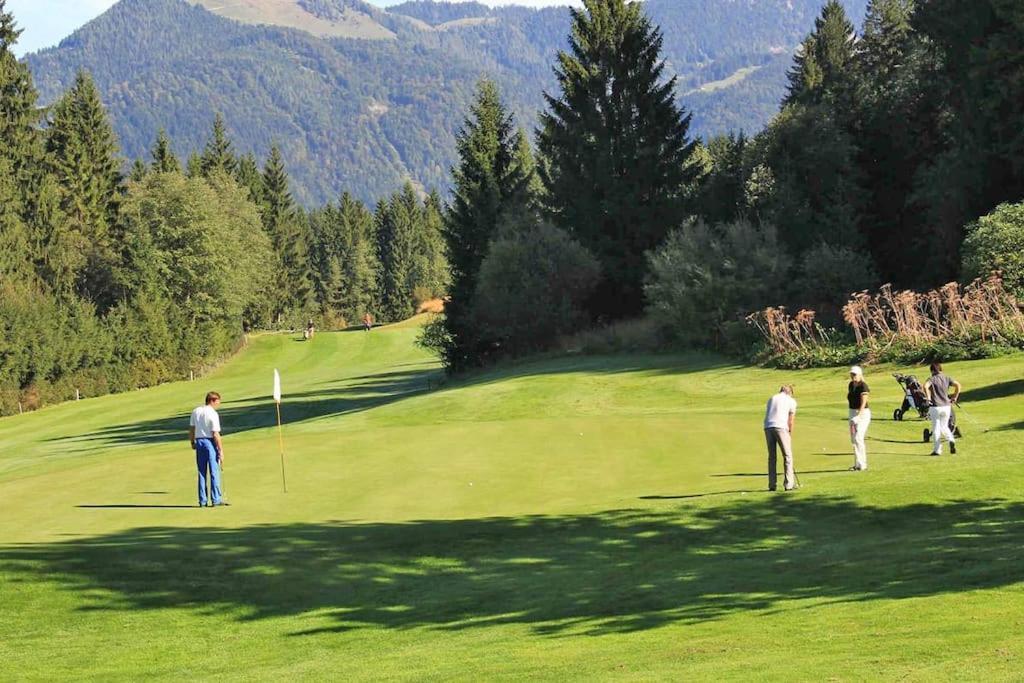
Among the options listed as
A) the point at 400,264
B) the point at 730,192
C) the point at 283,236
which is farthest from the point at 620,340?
the point at 400,264

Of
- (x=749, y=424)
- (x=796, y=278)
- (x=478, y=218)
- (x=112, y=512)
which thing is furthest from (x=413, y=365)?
(x=112, y=512)

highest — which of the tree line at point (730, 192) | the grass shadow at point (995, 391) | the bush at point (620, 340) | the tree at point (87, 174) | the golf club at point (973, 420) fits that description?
the tree at point (87, 174)

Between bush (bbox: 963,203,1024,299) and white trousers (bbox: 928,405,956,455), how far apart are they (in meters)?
18.9

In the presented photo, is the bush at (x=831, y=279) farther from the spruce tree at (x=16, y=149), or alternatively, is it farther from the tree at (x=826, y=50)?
the spruce tree at (x=16, y=149)

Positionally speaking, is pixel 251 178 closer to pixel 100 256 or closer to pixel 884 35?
pixel 100 256

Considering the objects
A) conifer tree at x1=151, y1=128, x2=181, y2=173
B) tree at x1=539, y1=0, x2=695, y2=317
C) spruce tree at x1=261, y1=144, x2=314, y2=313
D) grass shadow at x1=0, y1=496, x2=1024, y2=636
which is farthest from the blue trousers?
spruce tree at x1=261, y1=144, x2=314, y2=313

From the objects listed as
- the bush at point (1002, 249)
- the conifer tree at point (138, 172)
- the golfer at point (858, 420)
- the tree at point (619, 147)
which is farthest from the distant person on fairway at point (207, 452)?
the conifer tree at point (138, 172)

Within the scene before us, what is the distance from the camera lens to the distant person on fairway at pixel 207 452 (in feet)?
68.6

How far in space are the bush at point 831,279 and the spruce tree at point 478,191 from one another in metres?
20.9

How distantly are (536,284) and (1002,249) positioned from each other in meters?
22.4

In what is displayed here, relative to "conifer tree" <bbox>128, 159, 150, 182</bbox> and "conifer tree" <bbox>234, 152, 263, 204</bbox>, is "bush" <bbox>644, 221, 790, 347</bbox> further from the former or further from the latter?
"conifer tree" <bbox>234, 152, 263, 204</bbox>

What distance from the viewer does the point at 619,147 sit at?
6362 centimetres

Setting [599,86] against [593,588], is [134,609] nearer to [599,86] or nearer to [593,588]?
[593,588]

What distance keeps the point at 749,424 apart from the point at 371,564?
14.3 metres
